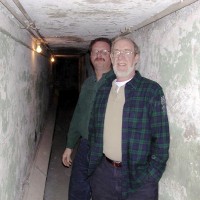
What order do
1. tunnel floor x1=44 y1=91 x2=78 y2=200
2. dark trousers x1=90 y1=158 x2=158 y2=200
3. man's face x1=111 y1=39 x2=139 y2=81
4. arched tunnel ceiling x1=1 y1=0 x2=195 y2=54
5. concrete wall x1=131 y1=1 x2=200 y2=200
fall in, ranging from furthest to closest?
1. tunnel floor x1=44 y1=91 x2=78 y2=200
2. man's face x1=111 y1=39 x2=139 y2=81
3. dark trousers x1=90 y1=158 x2=158 y2=200
4. arched tunnel ceiling x1=1 y1=0 x2=195 y2=54
5. concrete wall x1=131 y1=1 x2=200 y2=200

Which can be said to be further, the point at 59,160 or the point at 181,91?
the point at 59,160

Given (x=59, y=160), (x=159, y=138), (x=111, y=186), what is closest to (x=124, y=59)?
(x=159, y=138)

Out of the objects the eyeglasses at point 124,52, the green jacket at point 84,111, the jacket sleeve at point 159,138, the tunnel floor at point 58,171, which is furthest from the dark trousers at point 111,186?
the tunnel floor at point 58,171

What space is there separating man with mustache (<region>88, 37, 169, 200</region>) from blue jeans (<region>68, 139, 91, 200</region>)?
0.57 metres

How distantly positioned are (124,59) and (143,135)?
2.52 feet

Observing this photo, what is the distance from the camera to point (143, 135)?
2.43 metres

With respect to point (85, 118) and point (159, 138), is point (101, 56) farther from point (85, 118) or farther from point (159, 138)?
point (159, 138)

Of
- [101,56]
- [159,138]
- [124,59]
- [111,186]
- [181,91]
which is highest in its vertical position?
[101,56]

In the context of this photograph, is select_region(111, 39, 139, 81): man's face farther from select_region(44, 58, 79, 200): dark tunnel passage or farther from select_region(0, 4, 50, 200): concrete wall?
select_region(44, 58, 79, 200): dark tunnel passage

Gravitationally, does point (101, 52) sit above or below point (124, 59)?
above

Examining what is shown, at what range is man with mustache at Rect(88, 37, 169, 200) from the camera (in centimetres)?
237

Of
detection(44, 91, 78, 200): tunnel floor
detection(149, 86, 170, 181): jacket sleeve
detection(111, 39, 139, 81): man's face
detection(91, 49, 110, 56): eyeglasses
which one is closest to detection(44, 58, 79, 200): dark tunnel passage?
detection(44, 91, 78, 200): tunnel floor

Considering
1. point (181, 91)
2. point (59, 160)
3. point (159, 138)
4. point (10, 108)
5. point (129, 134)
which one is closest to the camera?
point (181, 91)

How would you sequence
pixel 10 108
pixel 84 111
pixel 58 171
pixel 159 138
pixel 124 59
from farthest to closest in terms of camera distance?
pixel 58 171
pixel 84 111
pixel 10 108
pixel 124 59
pixel 159 138
